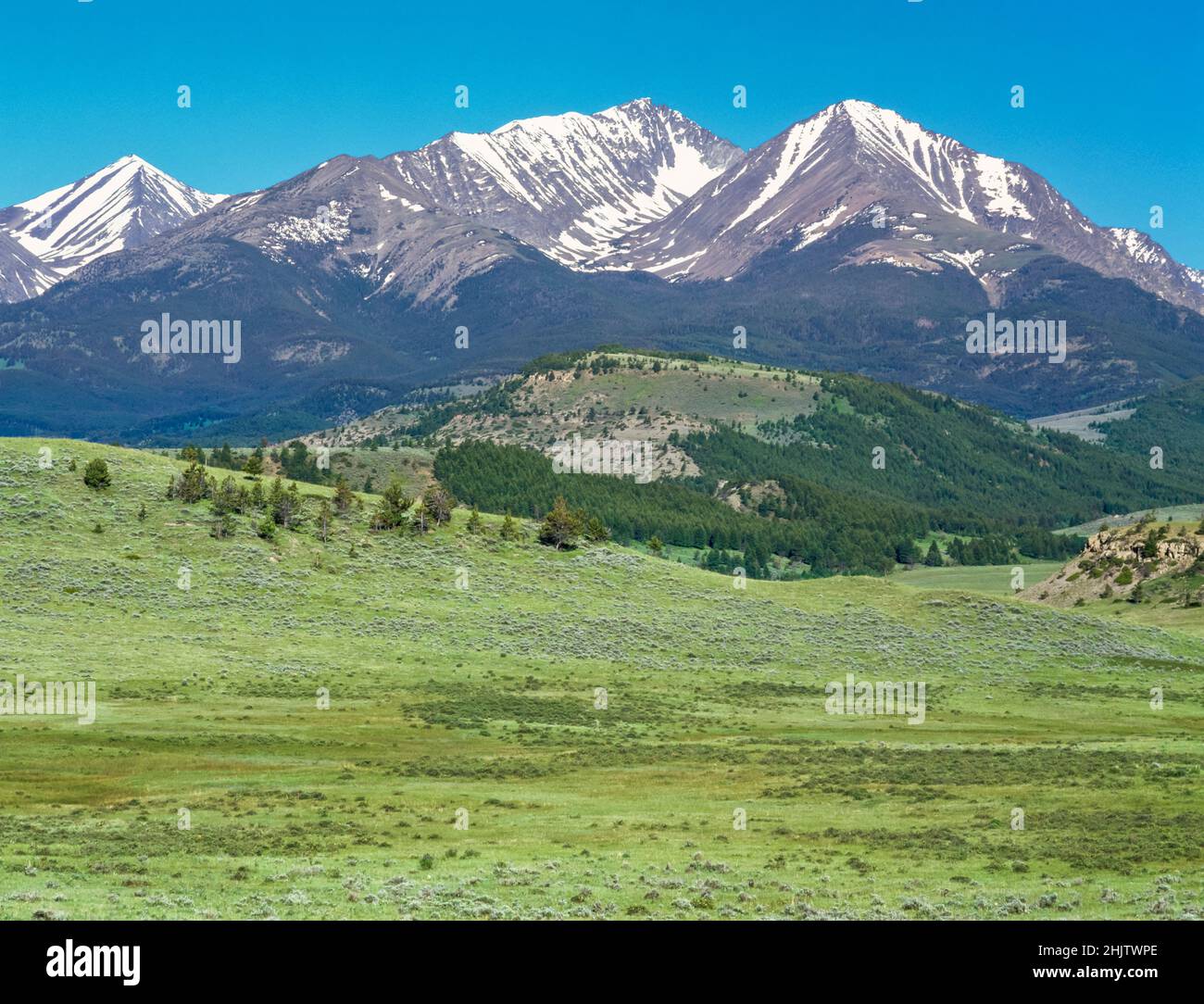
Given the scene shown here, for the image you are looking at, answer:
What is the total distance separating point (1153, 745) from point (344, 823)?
5269 centimetres

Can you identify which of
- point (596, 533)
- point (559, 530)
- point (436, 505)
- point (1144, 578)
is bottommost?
point (1144, 578)

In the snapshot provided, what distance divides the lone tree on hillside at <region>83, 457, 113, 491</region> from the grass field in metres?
1.16

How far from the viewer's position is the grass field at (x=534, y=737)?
160 ft

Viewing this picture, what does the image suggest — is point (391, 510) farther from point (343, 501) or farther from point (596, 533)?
point (596, 533)

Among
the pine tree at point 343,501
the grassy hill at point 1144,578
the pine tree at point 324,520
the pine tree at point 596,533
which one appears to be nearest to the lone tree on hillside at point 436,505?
the pine tree at point 343,501

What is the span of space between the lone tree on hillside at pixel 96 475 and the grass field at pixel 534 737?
3.81 feet

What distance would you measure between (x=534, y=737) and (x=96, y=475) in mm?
82888

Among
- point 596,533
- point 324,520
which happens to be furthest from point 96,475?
point 596,533

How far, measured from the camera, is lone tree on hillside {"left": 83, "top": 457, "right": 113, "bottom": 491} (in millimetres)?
152125

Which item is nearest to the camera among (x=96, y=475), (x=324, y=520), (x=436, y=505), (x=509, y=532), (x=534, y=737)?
(x=534, y=737)

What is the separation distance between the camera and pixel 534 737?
88.4 m

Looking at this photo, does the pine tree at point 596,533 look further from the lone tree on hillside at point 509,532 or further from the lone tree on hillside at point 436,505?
the lone tree on hillside at point 436,505

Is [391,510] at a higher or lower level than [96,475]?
lower
